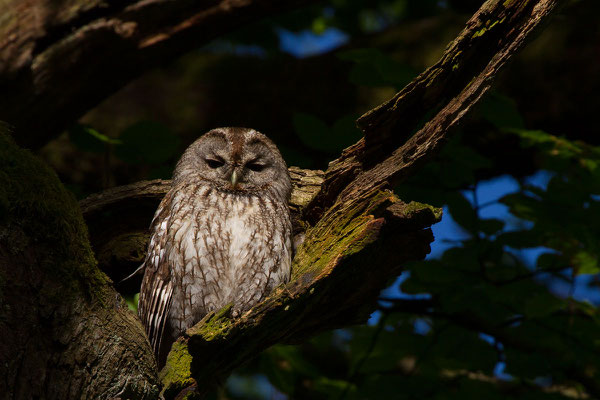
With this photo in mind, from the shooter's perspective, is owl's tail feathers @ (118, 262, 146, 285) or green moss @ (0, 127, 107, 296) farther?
owl's tail feathers @ (118, 262, 146, 285)

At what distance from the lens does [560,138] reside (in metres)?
3.00

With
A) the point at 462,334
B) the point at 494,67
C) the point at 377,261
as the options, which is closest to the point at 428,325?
the point at 462,334

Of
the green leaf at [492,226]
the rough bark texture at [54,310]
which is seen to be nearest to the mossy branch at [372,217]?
the rough bark texture at [54,310]

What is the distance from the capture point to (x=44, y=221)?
198 cm

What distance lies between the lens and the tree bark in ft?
6.17

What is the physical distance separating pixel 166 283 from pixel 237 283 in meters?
0.30

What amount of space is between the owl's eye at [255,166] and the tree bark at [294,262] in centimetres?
46

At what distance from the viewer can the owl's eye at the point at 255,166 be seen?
3.06 m

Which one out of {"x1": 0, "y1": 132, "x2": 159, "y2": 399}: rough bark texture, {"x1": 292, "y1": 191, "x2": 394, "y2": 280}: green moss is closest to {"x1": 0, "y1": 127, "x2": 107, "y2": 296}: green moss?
{"x1": 0, "y1": 132, "x2": 159, "y2": 399}: rough bark texture

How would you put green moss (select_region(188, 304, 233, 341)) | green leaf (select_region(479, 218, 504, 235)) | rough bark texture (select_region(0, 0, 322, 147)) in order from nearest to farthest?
green moss (select_region(188, 304, 233, 341))
green leaf (select_region(479, 218, 504, 235))
rough bark texture (select_region(0, 0, 322, 147))

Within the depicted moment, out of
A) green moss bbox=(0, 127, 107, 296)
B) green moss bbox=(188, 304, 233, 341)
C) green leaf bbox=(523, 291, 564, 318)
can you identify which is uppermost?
green leaf bbox=(523, 291, 564, 318)

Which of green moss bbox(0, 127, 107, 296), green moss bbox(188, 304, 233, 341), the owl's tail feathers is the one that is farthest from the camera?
the owl's tail feathers

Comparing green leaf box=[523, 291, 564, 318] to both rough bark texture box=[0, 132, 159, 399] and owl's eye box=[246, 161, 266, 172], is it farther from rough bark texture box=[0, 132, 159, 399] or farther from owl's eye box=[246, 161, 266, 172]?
rough bark texture box=[0, 132, 159, 399]

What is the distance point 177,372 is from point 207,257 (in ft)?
2.04
